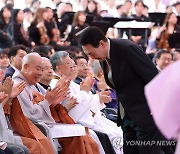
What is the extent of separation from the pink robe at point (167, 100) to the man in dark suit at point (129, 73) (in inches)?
81.5

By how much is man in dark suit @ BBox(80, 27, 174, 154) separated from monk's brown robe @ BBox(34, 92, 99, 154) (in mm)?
684

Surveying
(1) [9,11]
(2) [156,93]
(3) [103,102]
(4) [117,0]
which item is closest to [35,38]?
(1) [9,11]

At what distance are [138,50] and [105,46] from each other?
0.25 m

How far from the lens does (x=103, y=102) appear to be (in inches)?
250

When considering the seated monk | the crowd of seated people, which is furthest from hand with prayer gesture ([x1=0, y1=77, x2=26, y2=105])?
the seated monk

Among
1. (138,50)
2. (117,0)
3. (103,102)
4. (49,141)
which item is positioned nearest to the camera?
(138,50)

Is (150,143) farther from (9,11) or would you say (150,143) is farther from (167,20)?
(167,20)

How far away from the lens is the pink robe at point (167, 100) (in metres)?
2.52

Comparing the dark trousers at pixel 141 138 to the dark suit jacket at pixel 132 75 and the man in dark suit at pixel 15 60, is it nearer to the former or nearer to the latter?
the dark suit jacket at pixel 132 75

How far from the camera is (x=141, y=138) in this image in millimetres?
4820

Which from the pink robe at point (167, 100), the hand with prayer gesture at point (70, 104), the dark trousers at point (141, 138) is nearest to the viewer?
the pink robe at point (167, 100)

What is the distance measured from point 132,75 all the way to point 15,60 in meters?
1.77

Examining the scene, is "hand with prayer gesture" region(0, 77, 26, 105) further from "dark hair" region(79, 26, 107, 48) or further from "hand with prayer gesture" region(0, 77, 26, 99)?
"dark hair" region(79, 26, 107, 48)

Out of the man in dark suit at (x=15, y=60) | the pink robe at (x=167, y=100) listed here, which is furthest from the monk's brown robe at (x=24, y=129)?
the pink robe at (x=167, y=100)
